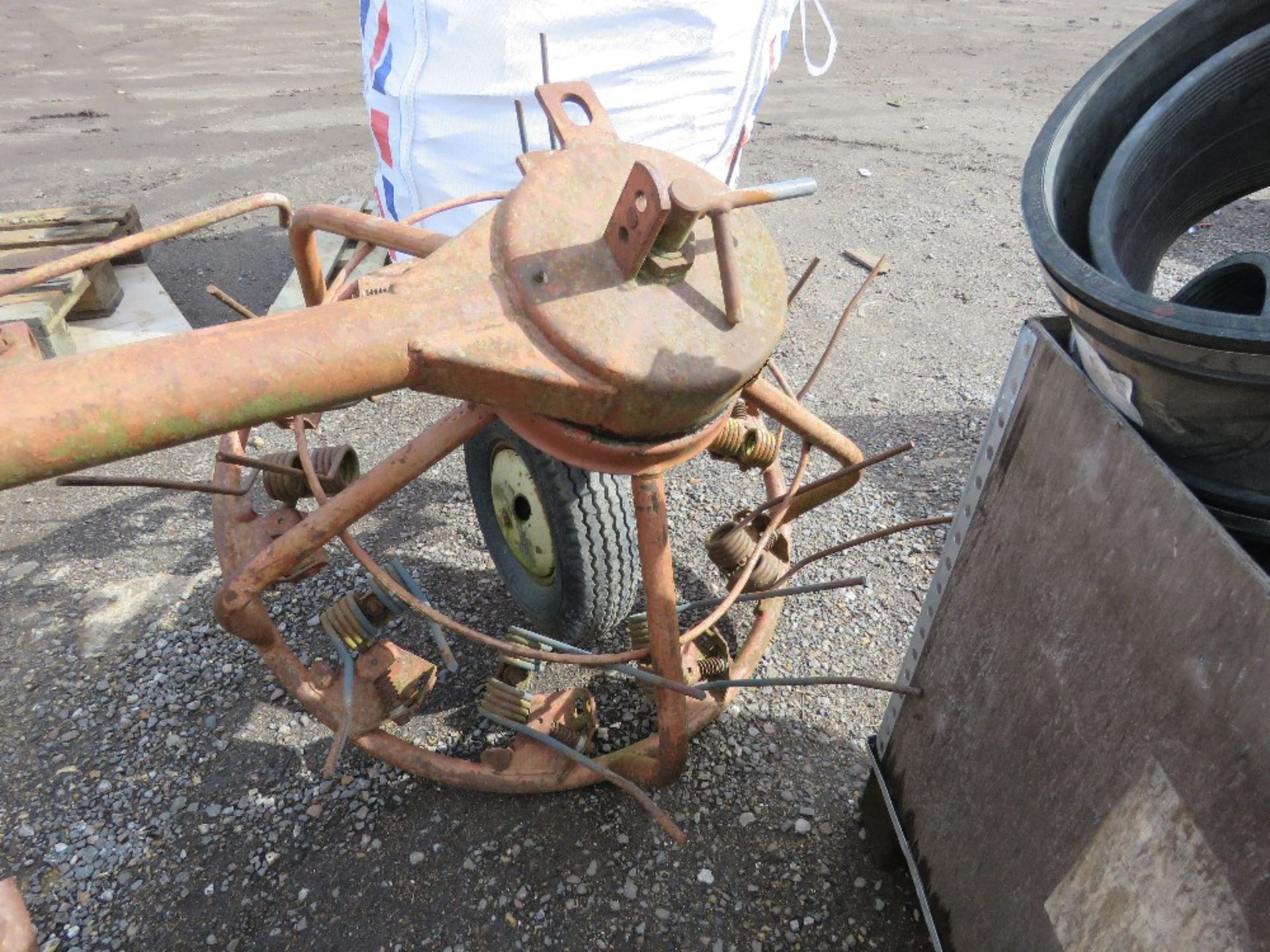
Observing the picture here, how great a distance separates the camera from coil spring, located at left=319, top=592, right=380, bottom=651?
1.70 m

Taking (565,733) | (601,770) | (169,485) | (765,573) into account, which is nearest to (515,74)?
(169,485)

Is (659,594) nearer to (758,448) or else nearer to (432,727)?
(758,448)

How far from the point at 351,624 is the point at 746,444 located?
36.7 inches

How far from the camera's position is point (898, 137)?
5.65 meters

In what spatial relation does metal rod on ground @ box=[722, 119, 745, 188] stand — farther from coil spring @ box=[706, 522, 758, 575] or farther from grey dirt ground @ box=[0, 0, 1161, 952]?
coil spring @ box=[706, 522, 758, 575]

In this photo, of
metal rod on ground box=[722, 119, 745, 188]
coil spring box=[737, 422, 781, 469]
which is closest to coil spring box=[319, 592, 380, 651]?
coil spring box=[737, 422, 781, 469]

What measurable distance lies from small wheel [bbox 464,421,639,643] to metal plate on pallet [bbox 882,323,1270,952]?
0.77 metres

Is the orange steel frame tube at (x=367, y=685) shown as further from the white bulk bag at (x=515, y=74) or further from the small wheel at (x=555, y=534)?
the white bulk bag at (x=515, y=74)

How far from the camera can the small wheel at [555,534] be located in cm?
186

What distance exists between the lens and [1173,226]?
126cm

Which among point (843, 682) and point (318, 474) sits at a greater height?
point (318, 474)

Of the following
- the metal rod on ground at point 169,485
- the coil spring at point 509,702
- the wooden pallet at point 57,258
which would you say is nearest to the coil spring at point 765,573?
the coil spring at point 509,702

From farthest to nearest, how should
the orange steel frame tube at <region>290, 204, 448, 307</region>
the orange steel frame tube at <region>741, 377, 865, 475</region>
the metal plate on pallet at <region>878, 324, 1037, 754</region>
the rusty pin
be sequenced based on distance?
the orange steel frame tube at <region>741, 377, 865, 475</region> → the orange steel frame tube at <region>290, 204, 448, 307</region> → the metal plate on pallet at <region>878, 324, 1037, 754</region> → the rusty pin

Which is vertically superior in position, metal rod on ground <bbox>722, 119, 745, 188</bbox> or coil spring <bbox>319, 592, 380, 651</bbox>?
metal rod on ground <bbox>722, 119, 745, 188</bbox>
